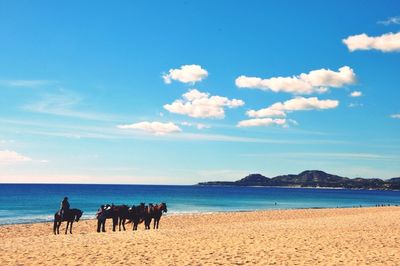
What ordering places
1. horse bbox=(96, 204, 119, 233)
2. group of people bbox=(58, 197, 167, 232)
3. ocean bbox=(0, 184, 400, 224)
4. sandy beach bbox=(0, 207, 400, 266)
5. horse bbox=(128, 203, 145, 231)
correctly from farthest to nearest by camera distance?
ocean bbox=(0, 184, 400, 224), horse bbox=(128, 203, 145, 231), group of people bbox=(58, 197, 167, 232), horse bbox=(96, 204, 119, 233), sandy beach bbox=(0, 207, 400, 266)

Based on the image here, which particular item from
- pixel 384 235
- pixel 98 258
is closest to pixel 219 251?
pixel 98 258

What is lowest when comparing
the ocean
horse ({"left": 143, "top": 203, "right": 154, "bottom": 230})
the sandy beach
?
the ocean

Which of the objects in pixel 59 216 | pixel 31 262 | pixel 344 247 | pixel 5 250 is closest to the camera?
pixel 31 262

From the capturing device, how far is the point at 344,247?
18016 millimetres

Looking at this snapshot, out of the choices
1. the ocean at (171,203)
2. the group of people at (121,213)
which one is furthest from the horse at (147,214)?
the ocean at (171,203)

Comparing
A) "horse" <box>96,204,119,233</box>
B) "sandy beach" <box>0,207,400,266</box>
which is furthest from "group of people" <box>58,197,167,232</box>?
"sandy beach" <box>0,207,400,266</box>

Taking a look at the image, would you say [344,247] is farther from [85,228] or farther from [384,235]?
[85,228]

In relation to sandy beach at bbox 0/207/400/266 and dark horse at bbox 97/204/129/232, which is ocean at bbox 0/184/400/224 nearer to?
dark horse at bbox 97/204/129/232

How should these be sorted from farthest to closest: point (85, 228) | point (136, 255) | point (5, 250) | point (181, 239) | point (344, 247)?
point (85, 228)
point (181, 239)
point (344, 247)
point (5, 250)
point (136, 255)

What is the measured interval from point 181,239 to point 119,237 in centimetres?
304

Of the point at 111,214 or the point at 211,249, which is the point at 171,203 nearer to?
the point at 111,214

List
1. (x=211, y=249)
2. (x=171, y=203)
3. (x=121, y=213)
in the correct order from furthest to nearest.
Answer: (x=171, y=203), (x=121, y=213), (x=211, y=249)

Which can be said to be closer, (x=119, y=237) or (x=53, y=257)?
(x=53, y=257)

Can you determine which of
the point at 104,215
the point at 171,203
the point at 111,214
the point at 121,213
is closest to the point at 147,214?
the point at 121,213
